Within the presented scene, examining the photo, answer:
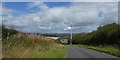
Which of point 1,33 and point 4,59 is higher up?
point 1,33

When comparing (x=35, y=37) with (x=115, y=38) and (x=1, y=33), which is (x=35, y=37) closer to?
(x=1, y=33)

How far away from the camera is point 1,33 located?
13.9 meters

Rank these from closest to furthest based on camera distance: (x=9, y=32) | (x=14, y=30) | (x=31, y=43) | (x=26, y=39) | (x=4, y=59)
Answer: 1. (x=4, y=59)
2. (x=9, y=32)
3. (x=14, y=30)
4. (x=26, y=39)
5. (x=31, y=43)

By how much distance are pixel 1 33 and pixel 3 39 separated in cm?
48

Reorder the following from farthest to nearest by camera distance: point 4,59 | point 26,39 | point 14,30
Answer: point 26,39 → point 14,30 → point 4,59

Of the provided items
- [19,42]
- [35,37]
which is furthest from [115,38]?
[19,42]

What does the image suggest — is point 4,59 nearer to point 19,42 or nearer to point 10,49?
point 10,49

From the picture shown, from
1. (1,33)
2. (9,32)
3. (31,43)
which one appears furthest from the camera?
(31,43)

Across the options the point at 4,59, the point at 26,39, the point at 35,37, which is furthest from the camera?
the point at 35,37

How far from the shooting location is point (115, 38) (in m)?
63.6

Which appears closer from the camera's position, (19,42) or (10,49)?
(10,49)

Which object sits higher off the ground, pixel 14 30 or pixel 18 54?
pixel 14 30

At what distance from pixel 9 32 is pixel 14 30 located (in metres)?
1.10

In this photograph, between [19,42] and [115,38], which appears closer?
[19,42]
